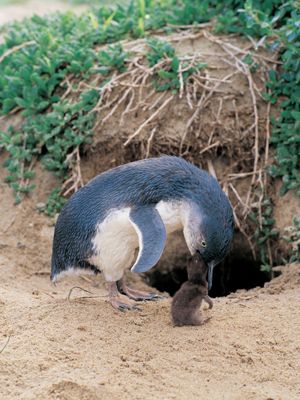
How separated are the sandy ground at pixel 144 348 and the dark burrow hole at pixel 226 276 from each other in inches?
42.8

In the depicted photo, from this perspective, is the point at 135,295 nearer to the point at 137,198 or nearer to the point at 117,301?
the point at 117,301

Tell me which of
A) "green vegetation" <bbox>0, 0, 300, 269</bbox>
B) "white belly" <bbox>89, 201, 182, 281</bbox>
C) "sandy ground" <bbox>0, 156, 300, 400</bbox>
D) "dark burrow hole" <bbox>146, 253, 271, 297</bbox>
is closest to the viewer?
"sandy ground" <bbox>0, 156, 300, 400</bbox>

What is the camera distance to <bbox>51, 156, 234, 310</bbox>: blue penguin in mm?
4637

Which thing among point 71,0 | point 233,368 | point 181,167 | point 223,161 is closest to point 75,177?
point 223,161

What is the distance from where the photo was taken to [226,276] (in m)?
6.88

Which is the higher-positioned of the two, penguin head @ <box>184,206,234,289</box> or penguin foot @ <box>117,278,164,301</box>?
penguin head @ <box>184,206,234,289</box>

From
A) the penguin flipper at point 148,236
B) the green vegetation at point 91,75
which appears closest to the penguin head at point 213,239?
the penguin flipper at point 148,236

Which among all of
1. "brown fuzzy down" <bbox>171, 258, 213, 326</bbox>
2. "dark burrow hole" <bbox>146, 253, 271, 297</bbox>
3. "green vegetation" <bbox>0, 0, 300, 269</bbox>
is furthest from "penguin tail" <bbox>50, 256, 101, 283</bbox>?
"dark burrow hole" <bbox>146, 253, 271, 297</bbox>

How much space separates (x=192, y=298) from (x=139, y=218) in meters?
0.57

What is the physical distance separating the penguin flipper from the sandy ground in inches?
17.6

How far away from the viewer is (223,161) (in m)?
6.60

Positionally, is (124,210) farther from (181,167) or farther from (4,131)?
(4,131)

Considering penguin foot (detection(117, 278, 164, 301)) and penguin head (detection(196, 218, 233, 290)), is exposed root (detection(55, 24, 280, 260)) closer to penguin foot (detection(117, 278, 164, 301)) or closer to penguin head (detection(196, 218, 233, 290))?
penguin foot (detection(117, 278, 164, 301))

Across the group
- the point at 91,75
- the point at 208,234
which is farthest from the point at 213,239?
the point at 91,75
